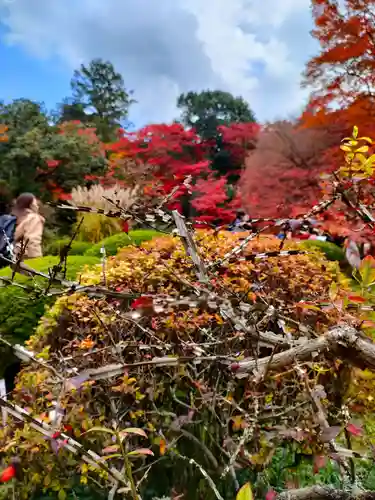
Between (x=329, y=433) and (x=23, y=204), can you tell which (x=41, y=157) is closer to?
Answer: (x=23, y=204)

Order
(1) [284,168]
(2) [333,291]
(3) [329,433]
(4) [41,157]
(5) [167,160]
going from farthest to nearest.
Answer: (5) [167,160] → (4) [41,157] → (1) [284,168] → (2) [333,291] → (3) [329,433]

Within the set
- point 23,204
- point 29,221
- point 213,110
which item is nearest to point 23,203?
point 23,204

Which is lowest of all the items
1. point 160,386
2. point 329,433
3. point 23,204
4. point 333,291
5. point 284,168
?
point 160,386

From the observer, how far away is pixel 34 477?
2686mm

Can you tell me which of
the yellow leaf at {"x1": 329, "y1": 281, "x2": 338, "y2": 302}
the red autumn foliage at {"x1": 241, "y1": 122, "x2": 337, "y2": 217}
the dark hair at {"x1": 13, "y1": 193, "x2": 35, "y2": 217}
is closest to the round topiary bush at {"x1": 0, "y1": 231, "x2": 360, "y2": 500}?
the yellow leaf at {"x1": 329, "y1": 281, "x2": 338, "y2": 302}

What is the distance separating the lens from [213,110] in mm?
27953

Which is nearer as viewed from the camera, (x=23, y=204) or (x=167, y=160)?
(x=23, y=204)

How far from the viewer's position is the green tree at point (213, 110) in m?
27.2

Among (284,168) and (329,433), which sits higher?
(284,168)

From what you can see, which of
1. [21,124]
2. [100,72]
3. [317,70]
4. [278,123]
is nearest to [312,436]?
[317,70]

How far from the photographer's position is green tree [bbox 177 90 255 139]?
27219mm

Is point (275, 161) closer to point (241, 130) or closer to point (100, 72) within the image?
point (241, 130)

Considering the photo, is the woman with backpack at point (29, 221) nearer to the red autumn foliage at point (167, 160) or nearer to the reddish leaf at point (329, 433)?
the reddish leaf at point (329, 433)

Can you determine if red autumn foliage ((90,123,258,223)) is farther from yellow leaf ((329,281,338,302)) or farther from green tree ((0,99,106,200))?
yellow leaf ((329,281,338,302))
